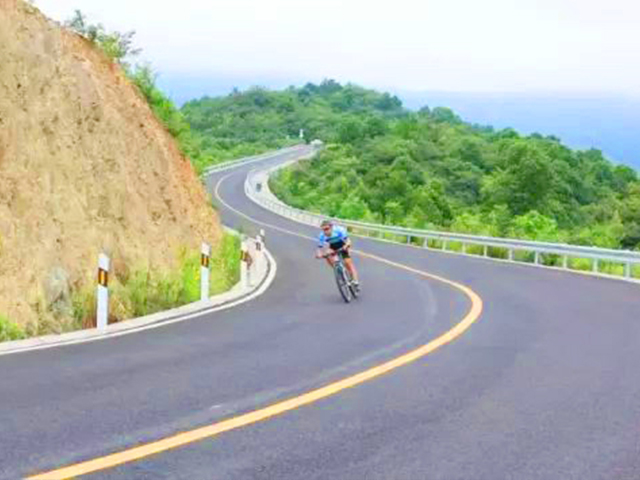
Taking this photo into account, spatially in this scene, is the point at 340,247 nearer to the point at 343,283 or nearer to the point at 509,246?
the point at 343,283

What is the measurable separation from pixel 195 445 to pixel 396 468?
4.41ft

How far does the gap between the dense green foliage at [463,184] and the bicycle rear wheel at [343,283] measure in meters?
27.9

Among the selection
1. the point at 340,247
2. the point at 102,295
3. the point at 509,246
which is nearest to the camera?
the point at 102,295

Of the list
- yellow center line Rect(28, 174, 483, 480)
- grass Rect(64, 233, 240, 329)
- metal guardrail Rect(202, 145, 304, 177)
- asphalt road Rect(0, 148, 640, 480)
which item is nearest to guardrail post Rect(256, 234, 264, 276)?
grass Rect(64, 233, 240, 329)

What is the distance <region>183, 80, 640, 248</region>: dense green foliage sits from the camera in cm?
6525

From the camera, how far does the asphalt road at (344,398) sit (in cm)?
606

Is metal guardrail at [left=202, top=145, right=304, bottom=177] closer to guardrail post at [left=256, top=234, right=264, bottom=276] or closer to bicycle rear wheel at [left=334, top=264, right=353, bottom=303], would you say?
guardrail post at [left=256, top=234, right=264, bottom=276]

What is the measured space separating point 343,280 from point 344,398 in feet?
29.8

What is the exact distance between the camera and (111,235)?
51.1 ft

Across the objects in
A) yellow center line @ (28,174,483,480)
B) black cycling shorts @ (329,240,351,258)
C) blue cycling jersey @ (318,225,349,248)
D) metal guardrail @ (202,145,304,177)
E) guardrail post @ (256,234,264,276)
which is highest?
metal guardrail @ (202,145,304,177)

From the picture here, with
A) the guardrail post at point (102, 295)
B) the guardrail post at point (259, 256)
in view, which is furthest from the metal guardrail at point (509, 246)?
the guardrail post at point (102, 295)

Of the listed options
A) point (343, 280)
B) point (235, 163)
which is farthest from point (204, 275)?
point (235, 163)

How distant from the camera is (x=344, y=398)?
801 cm

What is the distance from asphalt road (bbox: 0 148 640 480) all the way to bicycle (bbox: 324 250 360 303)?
1913 mm
